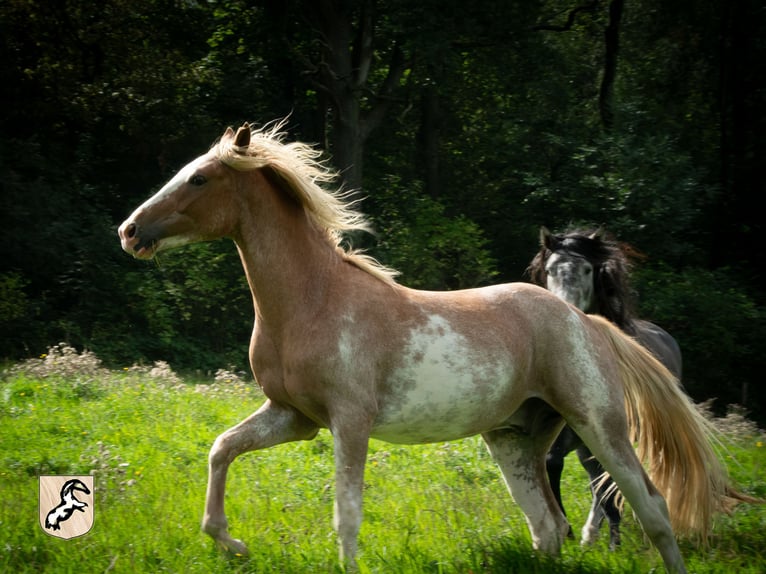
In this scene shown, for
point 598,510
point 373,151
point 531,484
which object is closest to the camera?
point 531,484

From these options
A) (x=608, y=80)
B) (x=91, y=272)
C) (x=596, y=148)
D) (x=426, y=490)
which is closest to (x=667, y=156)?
(x=596, y=148)

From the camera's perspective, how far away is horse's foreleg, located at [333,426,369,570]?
464 centimetres

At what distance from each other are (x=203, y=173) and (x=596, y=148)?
1616 centimetres

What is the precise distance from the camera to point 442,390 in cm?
498

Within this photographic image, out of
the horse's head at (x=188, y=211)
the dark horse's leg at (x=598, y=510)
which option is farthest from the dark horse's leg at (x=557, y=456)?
the horse's head at (x=188, y=211)

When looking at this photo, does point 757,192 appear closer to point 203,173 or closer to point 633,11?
point 633,11

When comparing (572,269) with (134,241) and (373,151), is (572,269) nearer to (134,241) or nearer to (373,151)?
(134,241)

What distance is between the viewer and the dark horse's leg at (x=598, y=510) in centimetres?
618

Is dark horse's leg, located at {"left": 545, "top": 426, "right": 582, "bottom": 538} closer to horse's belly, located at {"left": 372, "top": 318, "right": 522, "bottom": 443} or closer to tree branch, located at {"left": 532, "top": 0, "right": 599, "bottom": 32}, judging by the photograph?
horse's belly, located at {"left": 372, "top": 318, "right": 522, "bottom": 443}

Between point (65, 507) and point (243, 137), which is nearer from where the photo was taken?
point (243, 137)

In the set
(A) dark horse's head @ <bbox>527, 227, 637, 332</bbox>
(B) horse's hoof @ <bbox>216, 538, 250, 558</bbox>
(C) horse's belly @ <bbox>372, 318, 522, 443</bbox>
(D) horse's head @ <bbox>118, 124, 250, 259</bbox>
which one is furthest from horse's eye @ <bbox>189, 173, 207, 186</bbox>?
(A) dark horse's head @ <bbox>527, 227, 637, 332</bbox>

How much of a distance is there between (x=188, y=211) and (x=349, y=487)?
1.75 m

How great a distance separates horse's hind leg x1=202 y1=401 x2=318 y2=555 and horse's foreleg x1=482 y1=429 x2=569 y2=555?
4.45 ft

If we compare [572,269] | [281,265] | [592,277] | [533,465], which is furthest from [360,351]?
[592,277]
